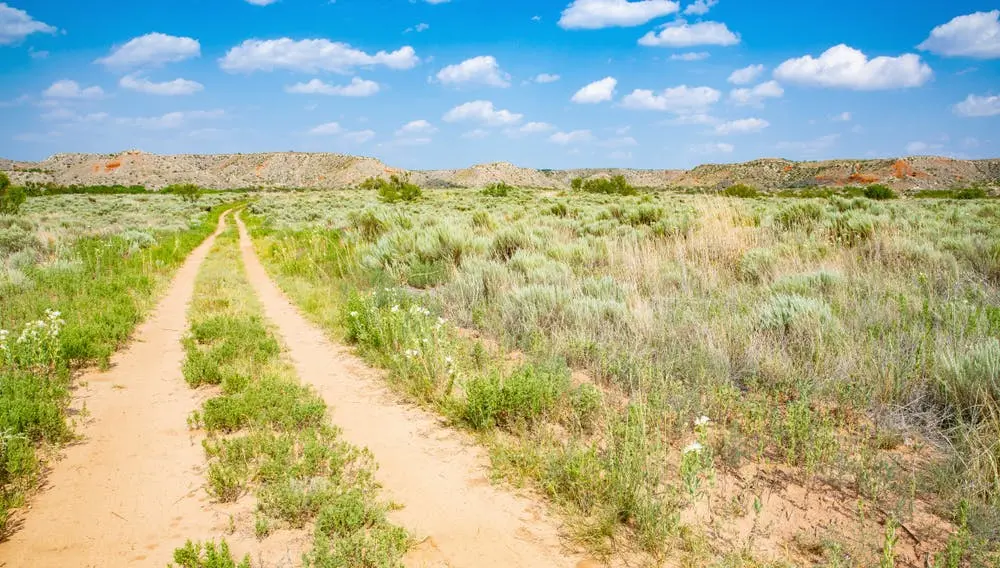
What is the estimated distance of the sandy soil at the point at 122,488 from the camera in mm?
2754

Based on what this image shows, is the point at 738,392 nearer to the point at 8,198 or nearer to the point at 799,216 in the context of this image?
the point at 799,216

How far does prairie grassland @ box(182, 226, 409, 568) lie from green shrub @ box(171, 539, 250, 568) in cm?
1

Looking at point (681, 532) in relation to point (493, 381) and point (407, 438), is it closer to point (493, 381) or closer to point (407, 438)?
point (493, 381)

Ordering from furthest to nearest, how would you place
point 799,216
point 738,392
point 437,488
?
point 799,216, point 738,392, point 437,488

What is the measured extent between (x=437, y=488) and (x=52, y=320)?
189 inches

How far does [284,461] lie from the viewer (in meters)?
3.39

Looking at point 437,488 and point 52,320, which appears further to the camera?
point 52,320

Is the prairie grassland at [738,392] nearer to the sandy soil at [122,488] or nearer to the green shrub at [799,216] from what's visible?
the sandy soil at [122,488]

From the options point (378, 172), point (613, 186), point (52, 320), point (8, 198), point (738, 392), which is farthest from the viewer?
point (378, 172)

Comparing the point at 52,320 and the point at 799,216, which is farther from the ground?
the point at 799,216

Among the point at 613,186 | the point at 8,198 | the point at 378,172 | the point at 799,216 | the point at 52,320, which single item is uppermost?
the point at 378,172

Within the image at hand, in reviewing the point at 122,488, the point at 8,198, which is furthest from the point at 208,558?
the point at 8,198

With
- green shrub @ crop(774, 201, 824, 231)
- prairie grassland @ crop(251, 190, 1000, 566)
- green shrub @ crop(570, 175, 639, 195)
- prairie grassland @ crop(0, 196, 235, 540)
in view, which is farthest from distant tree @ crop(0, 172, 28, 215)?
green shrub @ crop(570, 175, 639, 195)

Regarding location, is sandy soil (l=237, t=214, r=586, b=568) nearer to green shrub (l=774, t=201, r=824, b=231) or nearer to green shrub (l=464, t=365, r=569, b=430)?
green shrub (l=464, t=365, r=569, b=430)
